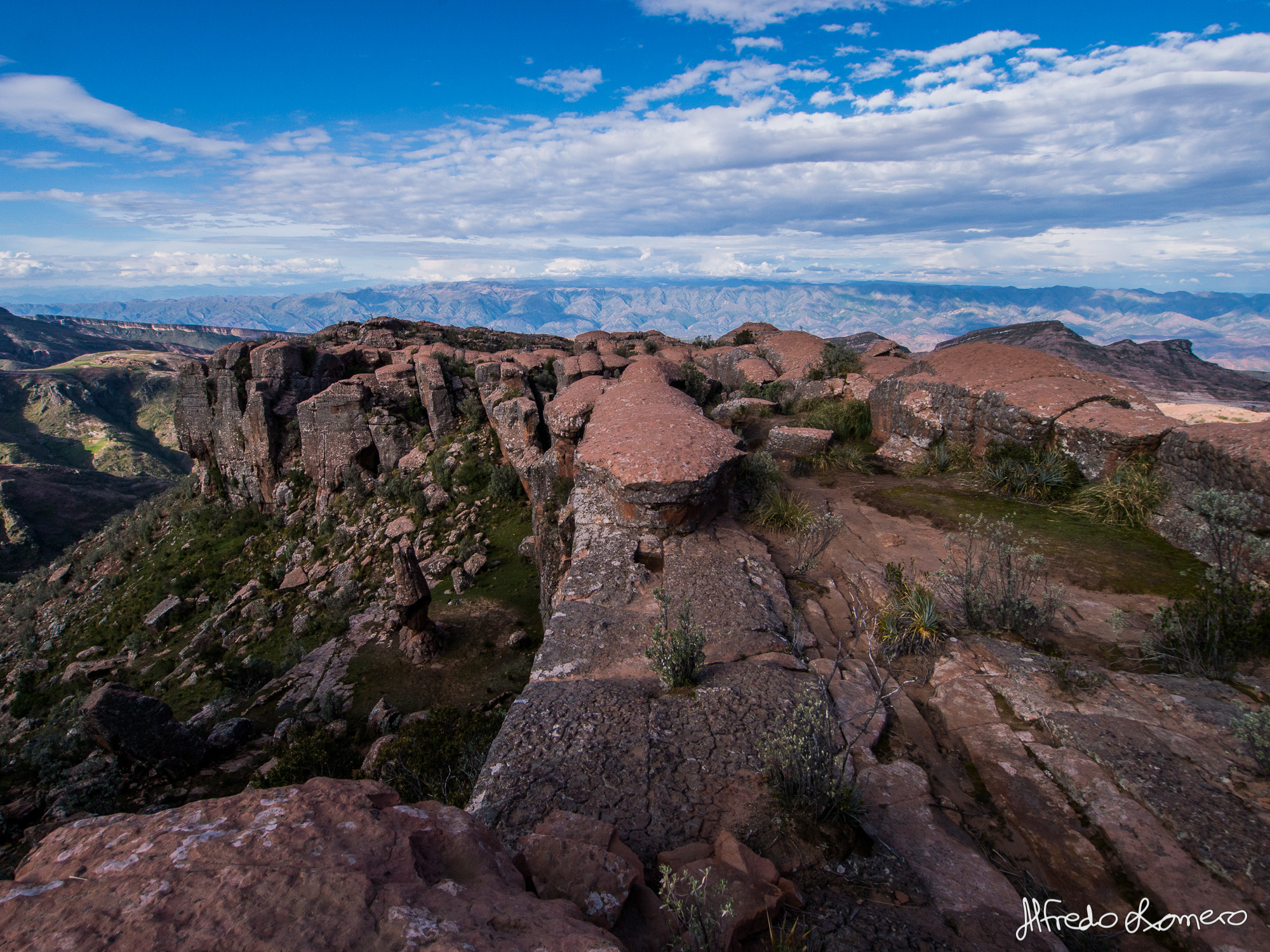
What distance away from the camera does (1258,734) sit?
11.5ft

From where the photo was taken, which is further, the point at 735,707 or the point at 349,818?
the point at 735,707

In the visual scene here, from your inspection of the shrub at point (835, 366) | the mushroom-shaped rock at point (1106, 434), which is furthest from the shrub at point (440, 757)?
the shrub at point (835, 366)

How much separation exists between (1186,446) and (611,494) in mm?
8139

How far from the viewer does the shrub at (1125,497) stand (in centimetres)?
755

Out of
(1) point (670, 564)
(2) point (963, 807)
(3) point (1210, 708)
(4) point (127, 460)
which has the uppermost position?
(1) point (670, 564)

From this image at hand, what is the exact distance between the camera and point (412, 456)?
59.9 feet

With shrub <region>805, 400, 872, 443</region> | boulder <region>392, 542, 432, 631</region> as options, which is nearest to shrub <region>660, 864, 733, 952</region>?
boulder <region>392, 542, 432, 631</region>

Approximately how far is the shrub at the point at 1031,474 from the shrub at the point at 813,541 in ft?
12.6

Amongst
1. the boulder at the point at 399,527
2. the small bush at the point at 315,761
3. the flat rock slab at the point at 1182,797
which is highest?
the flat rock slab at the point at 1182,797

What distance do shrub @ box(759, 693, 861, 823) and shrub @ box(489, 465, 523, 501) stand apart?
43.6 feet

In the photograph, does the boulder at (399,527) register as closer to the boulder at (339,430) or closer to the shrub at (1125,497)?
the boulder at (339,430)

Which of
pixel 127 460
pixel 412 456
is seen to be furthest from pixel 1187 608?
pixel 127 460

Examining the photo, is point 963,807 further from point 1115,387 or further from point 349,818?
point 1115,387
